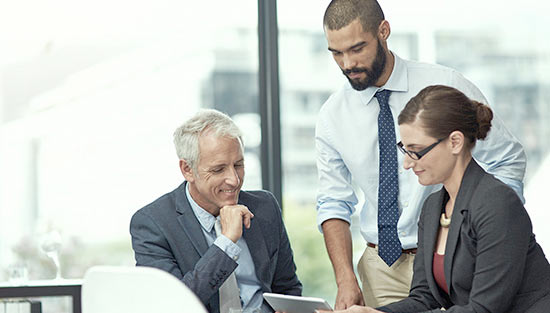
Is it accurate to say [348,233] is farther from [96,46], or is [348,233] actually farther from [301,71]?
[96,46]

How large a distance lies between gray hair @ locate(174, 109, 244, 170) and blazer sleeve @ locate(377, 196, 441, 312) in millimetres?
664

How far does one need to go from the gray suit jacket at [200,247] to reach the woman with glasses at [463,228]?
1.53 feet

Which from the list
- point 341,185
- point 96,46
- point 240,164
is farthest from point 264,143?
point 240,164

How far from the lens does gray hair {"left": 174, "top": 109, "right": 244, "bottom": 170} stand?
8.36 ft

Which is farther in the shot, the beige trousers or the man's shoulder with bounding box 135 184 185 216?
the beige trousers

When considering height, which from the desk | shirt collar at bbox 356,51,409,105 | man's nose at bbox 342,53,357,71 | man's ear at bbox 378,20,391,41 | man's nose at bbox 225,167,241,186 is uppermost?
man's ear at bbox 378,20,391,41

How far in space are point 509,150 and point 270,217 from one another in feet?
2.85

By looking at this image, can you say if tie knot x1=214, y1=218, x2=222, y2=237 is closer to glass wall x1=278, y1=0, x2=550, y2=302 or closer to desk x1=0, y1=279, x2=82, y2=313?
desk x1=0, y1=279, x2=82, y2=313

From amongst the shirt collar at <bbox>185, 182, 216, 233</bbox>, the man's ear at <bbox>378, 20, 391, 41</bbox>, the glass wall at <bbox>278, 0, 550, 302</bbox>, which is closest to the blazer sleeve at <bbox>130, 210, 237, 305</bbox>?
the shirt collar at <bbox>185, 182, 216, 233</bbox>

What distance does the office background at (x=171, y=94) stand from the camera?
13.8 feet

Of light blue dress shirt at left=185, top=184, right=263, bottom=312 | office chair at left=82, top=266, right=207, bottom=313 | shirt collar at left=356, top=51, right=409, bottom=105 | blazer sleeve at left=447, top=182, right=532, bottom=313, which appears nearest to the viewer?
office chair at left=82, top=266, right=207, bottom=313

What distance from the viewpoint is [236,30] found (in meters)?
4.37

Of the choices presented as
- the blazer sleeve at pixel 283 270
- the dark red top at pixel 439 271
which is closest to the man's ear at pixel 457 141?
the dark red top at pixel 439 271

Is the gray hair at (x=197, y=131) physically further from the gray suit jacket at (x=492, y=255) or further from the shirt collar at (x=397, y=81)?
the gray suit jacket at (x=492, y=255)
